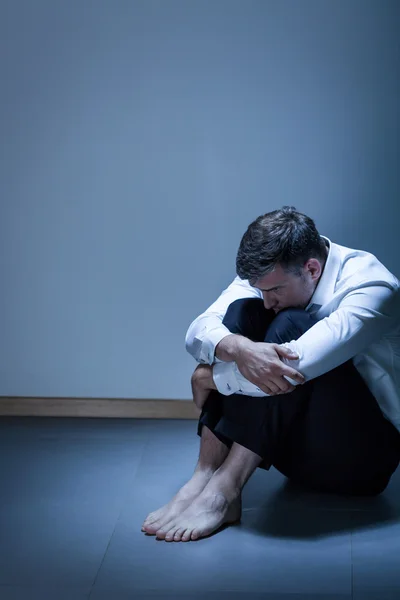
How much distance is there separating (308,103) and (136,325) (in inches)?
43.1

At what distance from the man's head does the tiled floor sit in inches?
24.7

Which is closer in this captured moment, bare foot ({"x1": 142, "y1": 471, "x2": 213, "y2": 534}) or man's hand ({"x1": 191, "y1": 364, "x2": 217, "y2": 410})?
bare foot ({"x1": 142, "y1": 471, "x2": 213, "y2": 534})

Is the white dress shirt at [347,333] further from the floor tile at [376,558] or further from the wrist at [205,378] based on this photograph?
the floor tile at [376,558]

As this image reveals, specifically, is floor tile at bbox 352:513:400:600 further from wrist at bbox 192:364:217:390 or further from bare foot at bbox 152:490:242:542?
wrist at bbox 192:364:217:390

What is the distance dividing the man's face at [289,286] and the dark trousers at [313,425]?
60mm

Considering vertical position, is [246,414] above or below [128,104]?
below

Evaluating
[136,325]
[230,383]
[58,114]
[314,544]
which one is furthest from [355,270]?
[58,114]

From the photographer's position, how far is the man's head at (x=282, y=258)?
2.33 meters

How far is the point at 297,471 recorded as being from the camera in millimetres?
2443

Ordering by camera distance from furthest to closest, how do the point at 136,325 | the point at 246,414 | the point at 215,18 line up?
the point at 136,325 < the point at 215,18 < the point at 246,414

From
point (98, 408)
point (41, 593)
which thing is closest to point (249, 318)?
point (41, 593)

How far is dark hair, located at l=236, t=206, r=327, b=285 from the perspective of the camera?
2330 millimetres

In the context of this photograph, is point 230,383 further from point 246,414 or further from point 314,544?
point 314,544

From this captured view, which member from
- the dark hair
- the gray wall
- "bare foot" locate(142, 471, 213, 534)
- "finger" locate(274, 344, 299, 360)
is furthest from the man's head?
the gray wall
